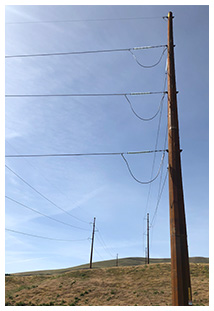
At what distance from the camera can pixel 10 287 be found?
4125 cm

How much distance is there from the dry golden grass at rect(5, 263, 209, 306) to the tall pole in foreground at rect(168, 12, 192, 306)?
942 inches

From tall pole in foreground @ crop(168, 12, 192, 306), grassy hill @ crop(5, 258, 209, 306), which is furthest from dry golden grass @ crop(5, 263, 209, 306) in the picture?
tall pole in foreground @ crop(168, 12, 192, 306)

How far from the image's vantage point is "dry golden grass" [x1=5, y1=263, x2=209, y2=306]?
3050 centimetres

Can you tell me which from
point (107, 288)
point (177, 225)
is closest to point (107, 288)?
point (107, 288)

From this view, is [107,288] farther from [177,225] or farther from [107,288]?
[177,225]

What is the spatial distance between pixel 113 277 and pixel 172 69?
3884 centimetres

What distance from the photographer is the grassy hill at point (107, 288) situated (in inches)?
1201

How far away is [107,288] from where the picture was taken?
35875mm

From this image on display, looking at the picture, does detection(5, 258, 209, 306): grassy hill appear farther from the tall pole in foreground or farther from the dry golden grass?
the tall pole in foreground

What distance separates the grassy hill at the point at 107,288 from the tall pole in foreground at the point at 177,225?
23.8 m

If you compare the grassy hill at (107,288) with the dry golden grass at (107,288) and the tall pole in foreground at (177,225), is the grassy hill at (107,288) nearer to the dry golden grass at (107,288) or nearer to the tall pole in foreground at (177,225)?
the dry golden grass at (107,288)

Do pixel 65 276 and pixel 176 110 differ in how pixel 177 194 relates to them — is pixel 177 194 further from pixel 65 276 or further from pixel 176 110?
pixel 65 276
